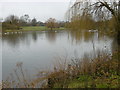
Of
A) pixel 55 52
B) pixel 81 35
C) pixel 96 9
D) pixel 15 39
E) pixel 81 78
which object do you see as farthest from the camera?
pixel 15 39

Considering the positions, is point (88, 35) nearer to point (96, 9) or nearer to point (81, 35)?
point (81, 35)

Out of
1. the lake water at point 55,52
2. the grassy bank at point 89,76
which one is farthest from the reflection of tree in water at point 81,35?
the grassy bank at point 89,76

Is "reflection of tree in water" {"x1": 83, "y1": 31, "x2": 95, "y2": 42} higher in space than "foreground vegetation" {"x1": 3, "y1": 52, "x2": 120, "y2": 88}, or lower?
higher

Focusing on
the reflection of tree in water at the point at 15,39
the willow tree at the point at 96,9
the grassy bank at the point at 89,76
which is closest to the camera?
the grassy bank at the point at 89,76

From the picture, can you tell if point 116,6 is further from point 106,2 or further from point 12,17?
point 12,17

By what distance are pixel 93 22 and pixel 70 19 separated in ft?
3.42

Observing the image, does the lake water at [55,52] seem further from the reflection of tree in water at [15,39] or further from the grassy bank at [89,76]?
the reflection of tree in water at [15,39]

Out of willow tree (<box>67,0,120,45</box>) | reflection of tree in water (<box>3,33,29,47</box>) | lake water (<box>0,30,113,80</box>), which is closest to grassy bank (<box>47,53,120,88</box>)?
lake water (<box>0,30,113,80</box>)

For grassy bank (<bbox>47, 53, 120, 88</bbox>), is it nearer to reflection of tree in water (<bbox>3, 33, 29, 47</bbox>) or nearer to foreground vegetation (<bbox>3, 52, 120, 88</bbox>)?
foreground vegetation (<bbox>3, 52, 120, 88</bbox>)

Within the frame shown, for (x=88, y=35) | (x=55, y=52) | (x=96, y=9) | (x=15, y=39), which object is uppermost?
(x=96, y=9)

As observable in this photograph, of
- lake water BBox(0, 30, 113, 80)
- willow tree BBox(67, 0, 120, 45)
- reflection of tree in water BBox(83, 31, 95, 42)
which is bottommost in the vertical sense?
lake water BBox(0, 30, 113, 80)

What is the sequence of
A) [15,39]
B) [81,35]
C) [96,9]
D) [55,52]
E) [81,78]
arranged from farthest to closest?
[15,39], [55,52], [81,35], [96,9], [81,78]

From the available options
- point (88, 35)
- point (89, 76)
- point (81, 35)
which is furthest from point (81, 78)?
point (88, 35)

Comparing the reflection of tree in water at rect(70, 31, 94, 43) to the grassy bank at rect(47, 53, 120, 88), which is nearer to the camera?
the grassy bank at rect(47, 53, 120, 88)
